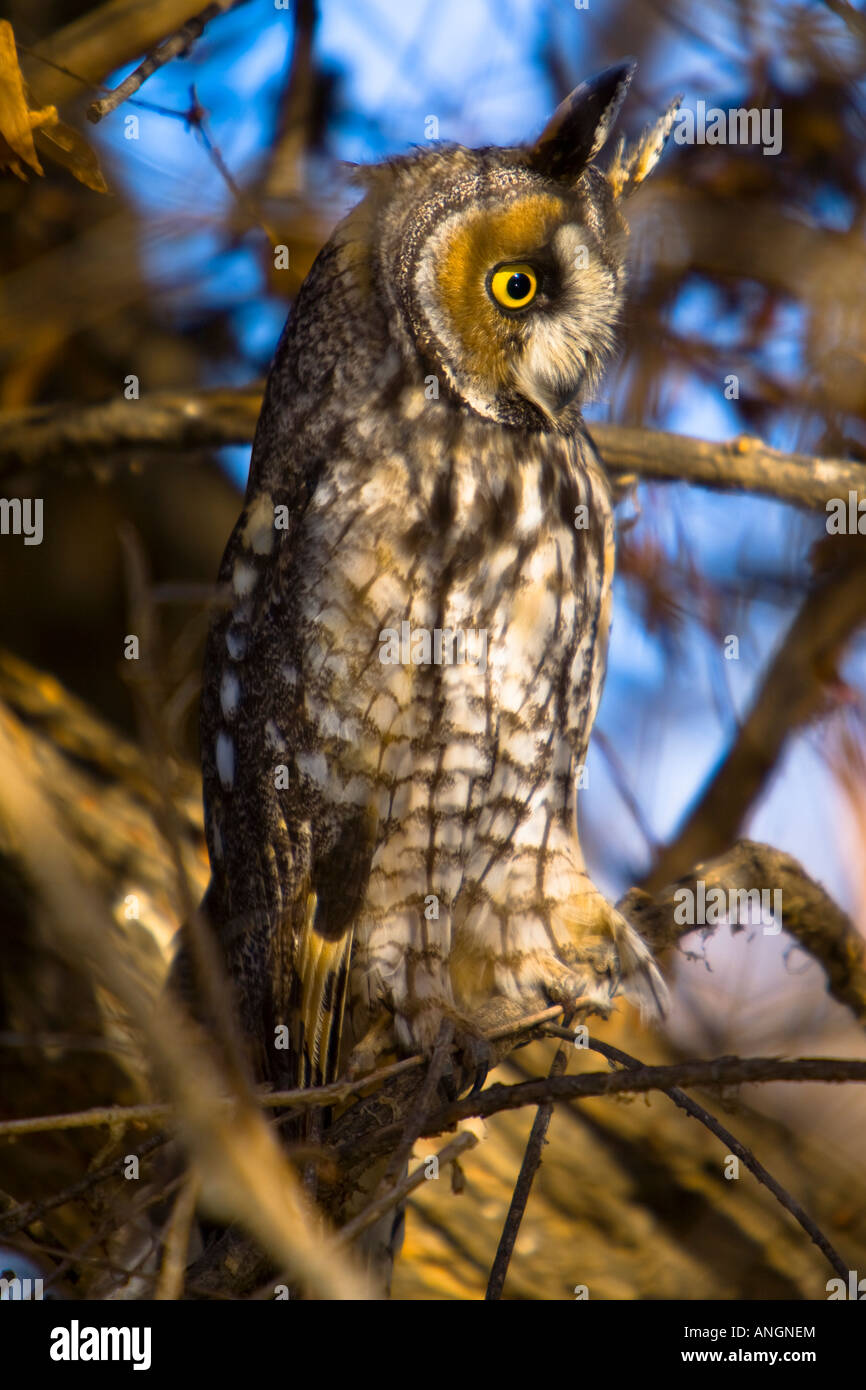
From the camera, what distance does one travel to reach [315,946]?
205 centimetres

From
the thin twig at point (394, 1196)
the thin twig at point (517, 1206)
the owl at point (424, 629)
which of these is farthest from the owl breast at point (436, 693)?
the thin twig at point (394, 1196)

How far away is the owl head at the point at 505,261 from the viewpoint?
2059 mm

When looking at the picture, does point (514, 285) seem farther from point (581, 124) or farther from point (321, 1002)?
point (321, 1002)

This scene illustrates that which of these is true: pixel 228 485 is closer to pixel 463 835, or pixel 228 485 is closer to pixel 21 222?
pixel 21 222

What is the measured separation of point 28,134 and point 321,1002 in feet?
4.78

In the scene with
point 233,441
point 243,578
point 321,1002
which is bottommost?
point 321,1002

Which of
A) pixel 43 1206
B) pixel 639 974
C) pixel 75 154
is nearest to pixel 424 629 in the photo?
pixel 639 974

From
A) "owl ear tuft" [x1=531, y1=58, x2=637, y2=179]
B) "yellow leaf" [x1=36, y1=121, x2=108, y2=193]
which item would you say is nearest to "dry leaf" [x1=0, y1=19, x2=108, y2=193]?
"yellow leaf" [x1=36, y1=121, x2=108, y2=193]

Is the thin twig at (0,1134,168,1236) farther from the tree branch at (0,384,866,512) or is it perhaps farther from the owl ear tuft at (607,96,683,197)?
the owl ear tuft at (607,96,683,197)

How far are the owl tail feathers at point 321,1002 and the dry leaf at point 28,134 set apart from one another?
1286mm

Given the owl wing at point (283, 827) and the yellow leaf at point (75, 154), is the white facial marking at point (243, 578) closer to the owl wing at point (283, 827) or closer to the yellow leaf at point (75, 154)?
the owl wing at point (283, 827)

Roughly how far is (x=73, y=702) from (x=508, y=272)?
176 centimetres

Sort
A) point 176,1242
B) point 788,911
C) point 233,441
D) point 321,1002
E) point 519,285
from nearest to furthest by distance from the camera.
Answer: point 176,1242
point 321,1002
point 519,285
point 788,911
point 233,441

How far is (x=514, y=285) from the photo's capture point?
6.90 ft
